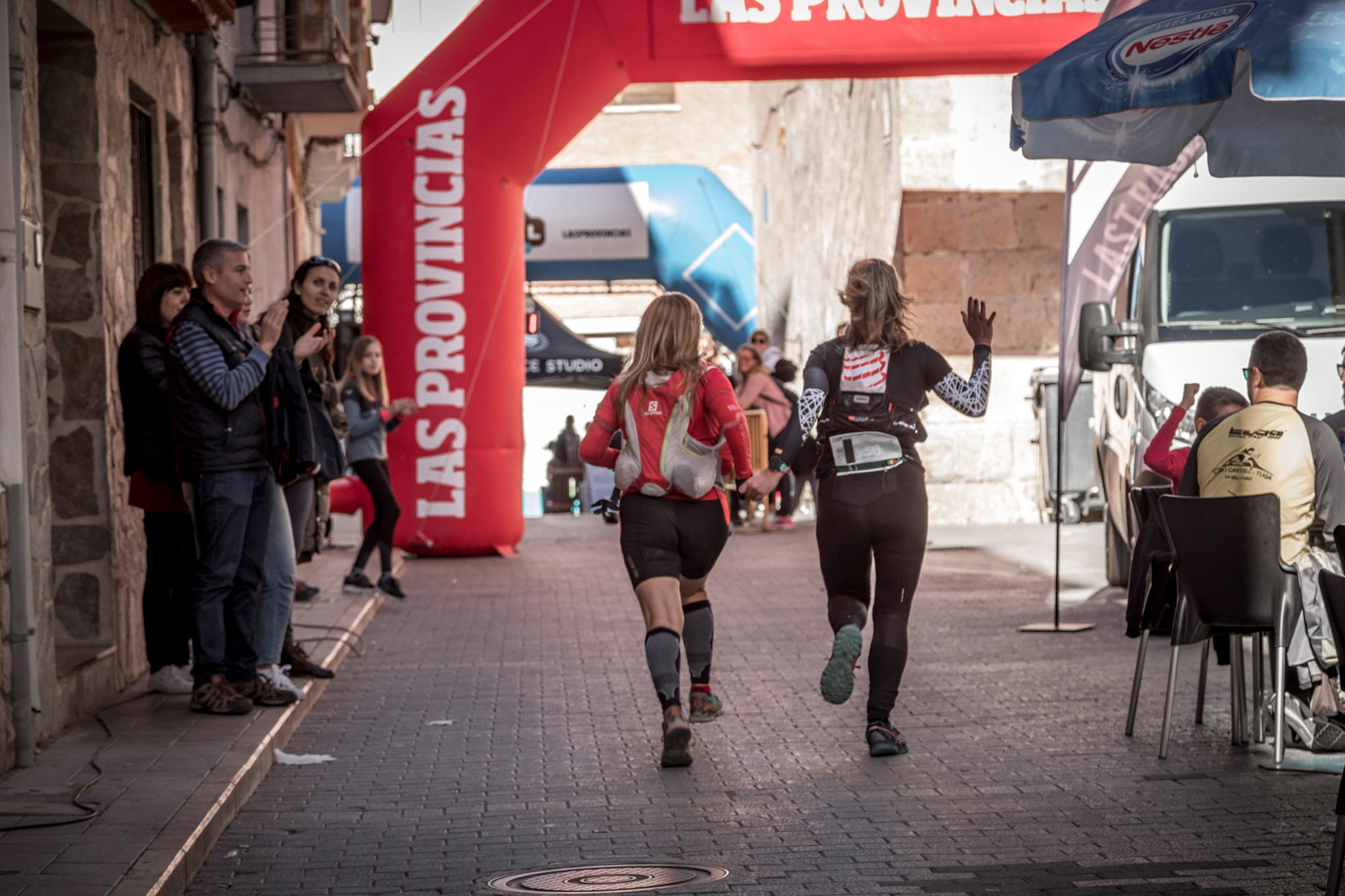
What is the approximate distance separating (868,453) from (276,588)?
275cm

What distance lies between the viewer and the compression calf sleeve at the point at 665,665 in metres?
6.87

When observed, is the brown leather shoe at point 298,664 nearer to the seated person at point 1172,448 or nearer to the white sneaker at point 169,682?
the white sneaker at point 169,682

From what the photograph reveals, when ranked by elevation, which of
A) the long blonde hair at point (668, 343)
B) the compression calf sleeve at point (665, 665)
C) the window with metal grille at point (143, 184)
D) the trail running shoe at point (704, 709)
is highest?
the window with metal grille at point (143, 184)

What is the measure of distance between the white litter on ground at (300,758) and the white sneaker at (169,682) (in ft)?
3.69

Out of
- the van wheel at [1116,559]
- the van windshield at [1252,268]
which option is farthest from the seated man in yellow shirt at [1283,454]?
the van wheel at [1116,559]

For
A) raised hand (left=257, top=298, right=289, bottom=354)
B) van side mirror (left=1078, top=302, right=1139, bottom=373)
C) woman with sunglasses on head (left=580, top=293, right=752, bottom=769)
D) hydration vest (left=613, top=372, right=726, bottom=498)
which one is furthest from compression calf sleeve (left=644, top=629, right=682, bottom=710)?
van side mirror (left=1078, top=302, right=1139, bottom=373)

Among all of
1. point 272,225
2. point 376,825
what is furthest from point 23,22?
point 272,225

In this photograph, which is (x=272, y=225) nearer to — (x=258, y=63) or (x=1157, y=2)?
(x=258, y=63)

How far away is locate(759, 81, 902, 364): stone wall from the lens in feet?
69.8

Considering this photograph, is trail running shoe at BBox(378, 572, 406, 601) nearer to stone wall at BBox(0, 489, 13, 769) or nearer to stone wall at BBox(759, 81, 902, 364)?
stone wall at BBox(0, 489, 13, 769)

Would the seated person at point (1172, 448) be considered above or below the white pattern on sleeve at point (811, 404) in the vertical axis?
below

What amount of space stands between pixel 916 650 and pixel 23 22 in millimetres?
5604

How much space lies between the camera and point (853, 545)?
6961 millimetres

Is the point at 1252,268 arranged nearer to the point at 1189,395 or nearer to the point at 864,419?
the point at 1189,395
